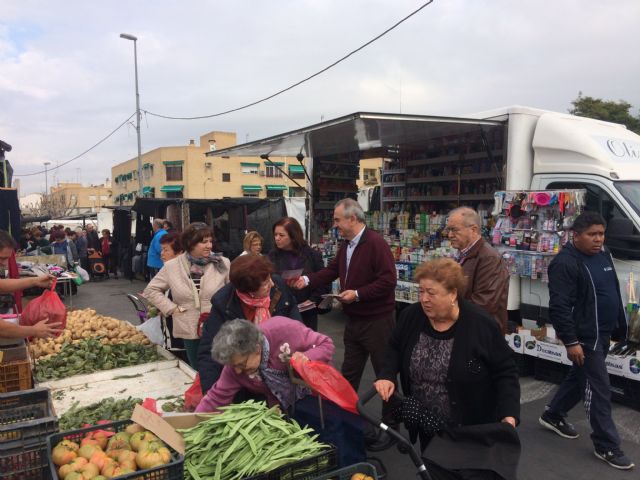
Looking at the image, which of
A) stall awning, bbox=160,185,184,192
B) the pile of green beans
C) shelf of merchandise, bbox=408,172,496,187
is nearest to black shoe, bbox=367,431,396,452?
the pile of green beans

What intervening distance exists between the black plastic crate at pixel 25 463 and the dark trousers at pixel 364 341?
2.24 m

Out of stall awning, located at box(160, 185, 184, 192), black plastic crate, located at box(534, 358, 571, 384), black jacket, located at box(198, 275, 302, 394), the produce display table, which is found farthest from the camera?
stall awning, located at box(160, 185, 184, 192)

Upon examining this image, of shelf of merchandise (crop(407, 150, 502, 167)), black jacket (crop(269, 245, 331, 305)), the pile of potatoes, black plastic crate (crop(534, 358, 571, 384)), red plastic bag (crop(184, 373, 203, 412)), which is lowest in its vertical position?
black plastic crate (crop(534, 358, 571, 384))

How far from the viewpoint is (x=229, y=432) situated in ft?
7.54

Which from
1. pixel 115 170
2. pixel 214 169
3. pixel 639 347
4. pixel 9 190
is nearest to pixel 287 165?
pixel 214 169

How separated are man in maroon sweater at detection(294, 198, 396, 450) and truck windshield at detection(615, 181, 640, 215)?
293cm

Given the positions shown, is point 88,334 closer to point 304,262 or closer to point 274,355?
point 304,262

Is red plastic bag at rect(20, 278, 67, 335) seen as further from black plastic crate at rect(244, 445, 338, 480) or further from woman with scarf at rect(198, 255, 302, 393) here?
black plastic crate at rect(244, 445, 338, 480)

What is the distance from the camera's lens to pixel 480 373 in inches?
95.3

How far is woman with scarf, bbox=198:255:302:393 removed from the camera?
118 inches

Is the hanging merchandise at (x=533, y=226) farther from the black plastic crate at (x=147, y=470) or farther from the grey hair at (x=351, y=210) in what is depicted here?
the black plastic crate at (x=147, y=470)

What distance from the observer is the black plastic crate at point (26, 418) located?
95.3 inches

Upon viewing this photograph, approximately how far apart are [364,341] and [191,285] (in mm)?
1606

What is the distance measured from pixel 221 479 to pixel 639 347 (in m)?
4.50
